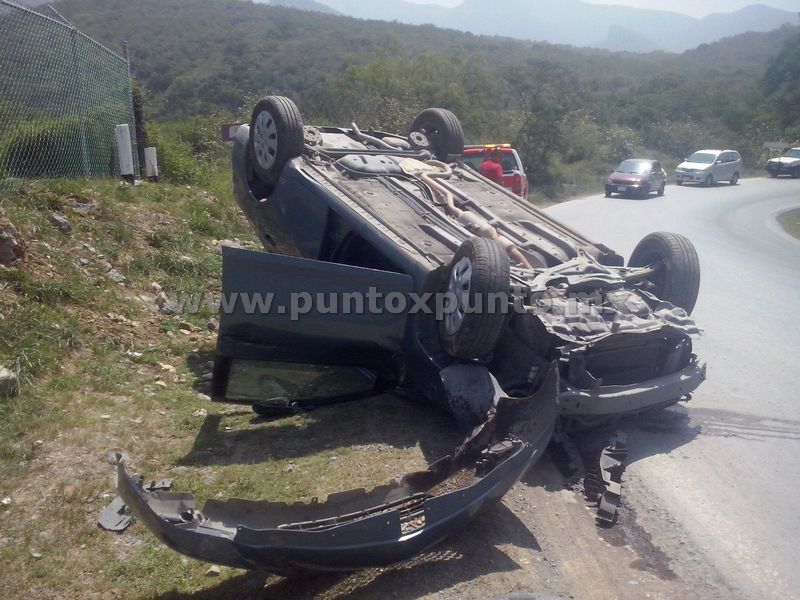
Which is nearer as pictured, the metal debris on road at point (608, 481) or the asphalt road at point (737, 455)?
the asphalt road at point (737, 455)

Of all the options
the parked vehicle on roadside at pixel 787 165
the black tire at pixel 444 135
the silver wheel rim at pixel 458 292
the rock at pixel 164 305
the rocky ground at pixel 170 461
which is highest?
the black tire at pixel 444 135

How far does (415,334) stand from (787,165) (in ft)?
105

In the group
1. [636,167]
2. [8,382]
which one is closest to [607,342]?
[8,382]

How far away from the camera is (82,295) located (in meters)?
5.88

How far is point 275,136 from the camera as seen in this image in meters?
5.93

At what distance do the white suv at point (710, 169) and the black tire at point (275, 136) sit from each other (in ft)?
80.4

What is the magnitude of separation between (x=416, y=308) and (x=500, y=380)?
0.72 m

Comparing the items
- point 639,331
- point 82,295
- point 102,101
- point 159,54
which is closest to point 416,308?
point 639,331

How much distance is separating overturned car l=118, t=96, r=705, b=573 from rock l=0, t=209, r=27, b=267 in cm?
201

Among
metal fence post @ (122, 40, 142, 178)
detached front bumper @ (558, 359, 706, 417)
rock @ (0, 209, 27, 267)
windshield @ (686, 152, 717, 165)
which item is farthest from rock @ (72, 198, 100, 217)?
windshield @ (686, 152, 717, 165)

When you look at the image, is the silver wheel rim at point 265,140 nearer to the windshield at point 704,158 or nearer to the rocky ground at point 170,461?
→ the rocky ground at point 170,461

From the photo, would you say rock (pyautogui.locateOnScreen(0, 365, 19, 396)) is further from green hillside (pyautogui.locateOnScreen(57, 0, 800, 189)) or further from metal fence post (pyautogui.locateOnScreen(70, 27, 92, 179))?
green hillside (pyautogui.locateOnScreen(57, 0, 800, 189))

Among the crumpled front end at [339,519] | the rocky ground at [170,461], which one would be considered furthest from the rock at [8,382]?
the crumpled front end at [339,519]

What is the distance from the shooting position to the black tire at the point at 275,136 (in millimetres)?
5836
